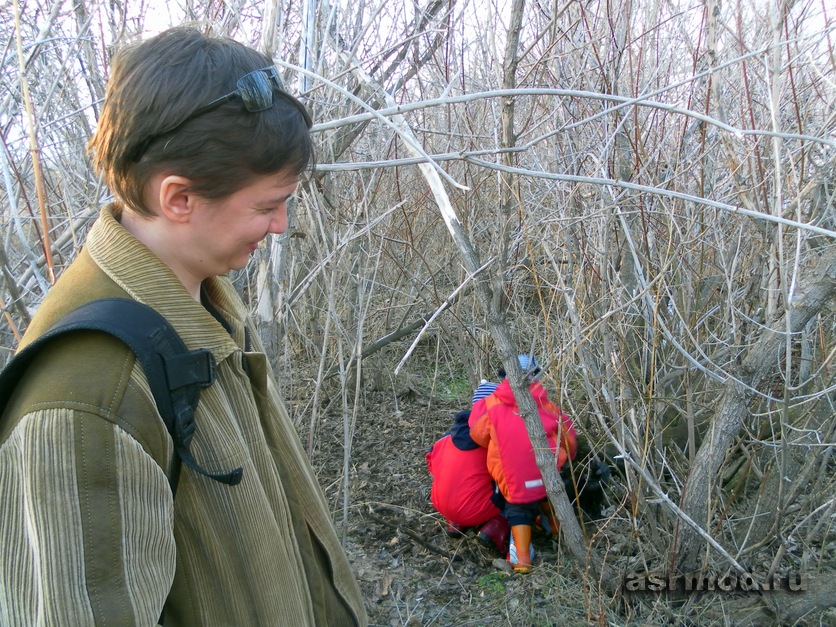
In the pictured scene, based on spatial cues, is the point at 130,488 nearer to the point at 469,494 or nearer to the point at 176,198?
the point at 176,198

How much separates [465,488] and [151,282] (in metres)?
2.78

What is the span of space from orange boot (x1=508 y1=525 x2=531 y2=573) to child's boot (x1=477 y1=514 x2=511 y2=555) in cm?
18

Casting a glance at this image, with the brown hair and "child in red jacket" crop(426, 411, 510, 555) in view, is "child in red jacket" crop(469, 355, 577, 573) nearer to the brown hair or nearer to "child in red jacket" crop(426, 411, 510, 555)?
"child in red jacket" crop(426, 411, 510, 555)

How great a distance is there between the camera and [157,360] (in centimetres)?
91

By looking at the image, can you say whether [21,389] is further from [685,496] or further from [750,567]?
[750,567]

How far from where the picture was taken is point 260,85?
1.00 metres

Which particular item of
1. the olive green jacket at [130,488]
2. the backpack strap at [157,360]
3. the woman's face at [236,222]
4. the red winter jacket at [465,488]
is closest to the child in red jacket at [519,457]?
the red winter jacket at [465,488]

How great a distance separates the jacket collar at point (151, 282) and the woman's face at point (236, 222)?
0.23 ft

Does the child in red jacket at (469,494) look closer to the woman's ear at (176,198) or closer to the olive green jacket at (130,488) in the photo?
the olive green jacket at (130,488)

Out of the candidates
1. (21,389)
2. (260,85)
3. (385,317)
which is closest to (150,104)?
(260,85)

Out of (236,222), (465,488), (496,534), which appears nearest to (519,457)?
(465,488)

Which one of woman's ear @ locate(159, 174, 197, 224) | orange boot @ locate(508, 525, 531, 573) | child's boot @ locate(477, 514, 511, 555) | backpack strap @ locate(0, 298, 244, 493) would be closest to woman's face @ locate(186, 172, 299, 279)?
woman's ear @ locate(159, 174, 197, 224)

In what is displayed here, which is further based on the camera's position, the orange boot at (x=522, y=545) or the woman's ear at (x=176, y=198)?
the orange boot at (x=522, y=545)

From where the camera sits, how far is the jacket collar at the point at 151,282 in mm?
984
